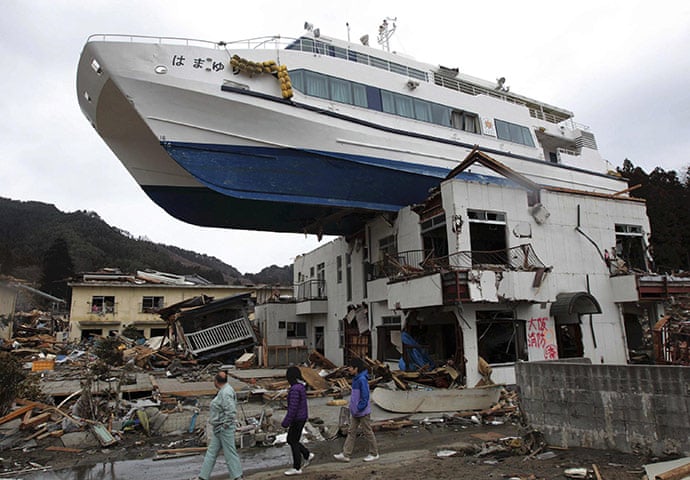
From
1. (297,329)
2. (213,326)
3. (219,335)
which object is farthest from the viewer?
(297,329)

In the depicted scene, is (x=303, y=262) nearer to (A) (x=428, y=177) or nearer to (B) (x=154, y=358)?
(B) (x=154, y=358)

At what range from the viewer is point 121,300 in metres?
37.2

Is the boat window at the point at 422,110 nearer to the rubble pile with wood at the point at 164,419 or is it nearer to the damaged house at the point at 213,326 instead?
the rubble pile with wood at the point at 164,419

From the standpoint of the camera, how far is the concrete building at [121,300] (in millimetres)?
36125

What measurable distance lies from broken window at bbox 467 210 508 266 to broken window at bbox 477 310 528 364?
182cm

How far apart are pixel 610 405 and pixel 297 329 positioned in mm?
21513

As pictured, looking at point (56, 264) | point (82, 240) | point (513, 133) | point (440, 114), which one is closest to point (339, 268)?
point (440, 114)

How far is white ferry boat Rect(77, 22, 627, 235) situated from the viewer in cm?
1522

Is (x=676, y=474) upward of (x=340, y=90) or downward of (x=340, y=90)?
downward

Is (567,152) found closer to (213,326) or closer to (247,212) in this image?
(247,212)

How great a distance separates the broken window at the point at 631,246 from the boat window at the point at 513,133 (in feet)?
20.5

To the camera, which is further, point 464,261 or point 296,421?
point 464,261

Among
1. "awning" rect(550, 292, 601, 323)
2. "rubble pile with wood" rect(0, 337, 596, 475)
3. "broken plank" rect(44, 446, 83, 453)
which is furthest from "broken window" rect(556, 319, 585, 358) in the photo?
"broken plank" rect(44, 446, 83, 453)

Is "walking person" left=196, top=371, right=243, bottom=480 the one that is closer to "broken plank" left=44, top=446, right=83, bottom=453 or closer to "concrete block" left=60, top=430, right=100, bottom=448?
"broken plank" left=44, top=446, right=83, bottom=453
